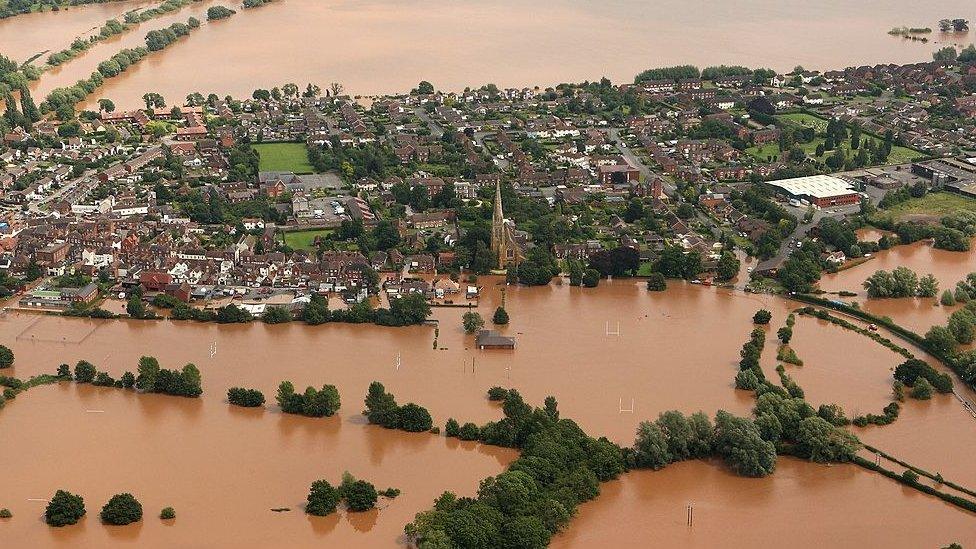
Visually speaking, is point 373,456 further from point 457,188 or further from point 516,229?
point 457,188

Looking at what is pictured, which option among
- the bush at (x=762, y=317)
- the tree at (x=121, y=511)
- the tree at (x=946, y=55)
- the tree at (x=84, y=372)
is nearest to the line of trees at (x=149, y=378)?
the tree at (x=84, y=372)

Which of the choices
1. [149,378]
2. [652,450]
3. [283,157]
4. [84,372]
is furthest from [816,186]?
[84,372]

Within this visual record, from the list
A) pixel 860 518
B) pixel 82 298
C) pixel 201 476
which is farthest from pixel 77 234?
pixel 860 518

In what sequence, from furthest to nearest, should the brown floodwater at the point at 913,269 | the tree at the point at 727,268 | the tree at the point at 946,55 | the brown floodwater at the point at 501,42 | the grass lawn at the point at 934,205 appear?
the tree at the point at 946,55
the brown floodwater at the point at 501,42
the grass lawn at the point at 934,205
the tree at the point at 727,268
the brown floodwater at the point at 913,269

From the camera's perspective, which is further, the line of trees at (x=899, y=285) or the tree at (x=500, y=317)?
the line of trees at (x=899, y=285)

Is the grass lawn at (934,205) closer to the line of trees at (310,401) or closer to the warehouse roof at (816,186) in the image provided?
the warehouse roof at (816,186)

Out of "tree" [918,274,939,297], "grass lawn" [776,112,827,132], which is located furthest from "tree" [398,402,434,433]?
"grass lawn" [776,112,827,132]
